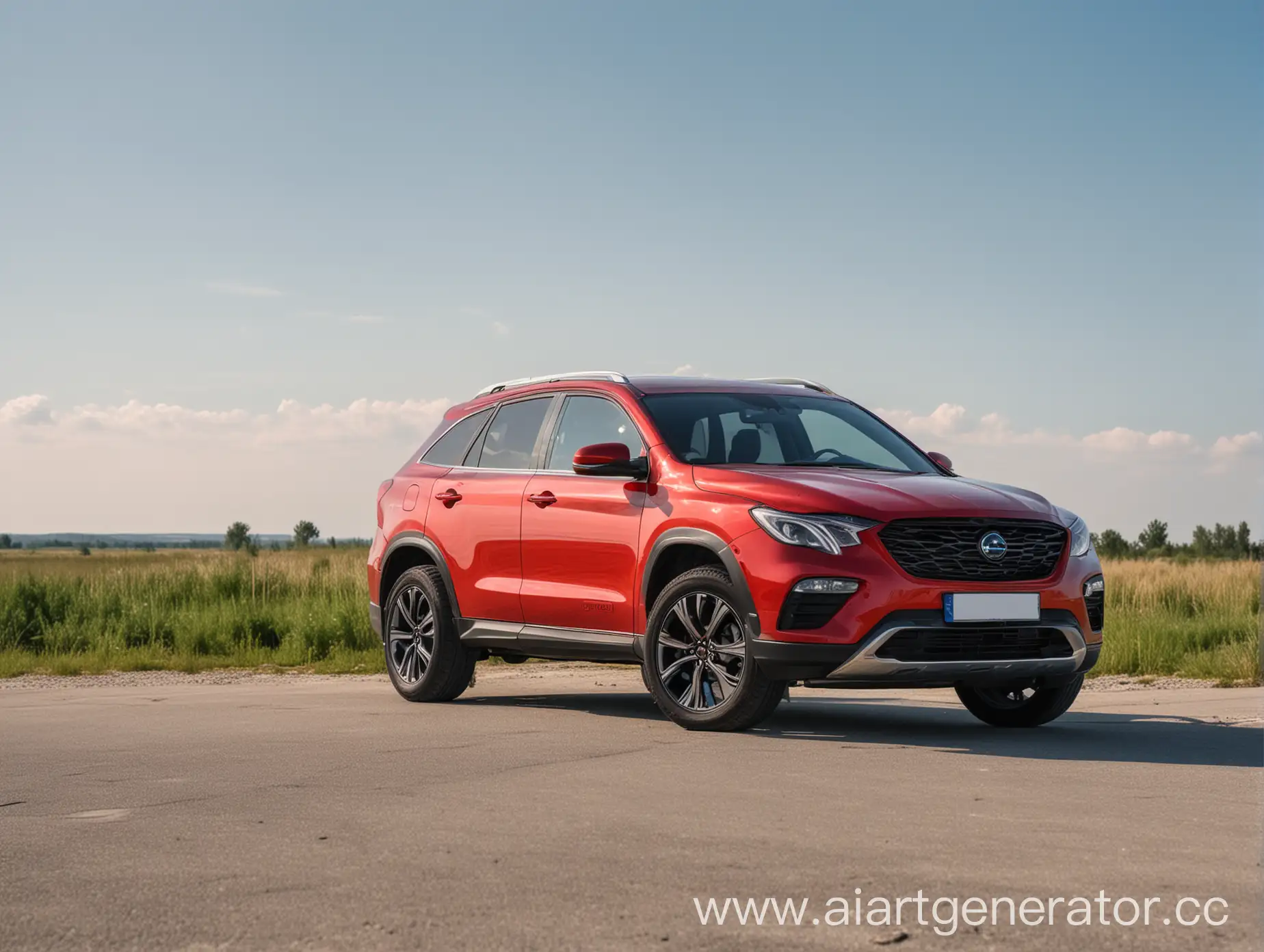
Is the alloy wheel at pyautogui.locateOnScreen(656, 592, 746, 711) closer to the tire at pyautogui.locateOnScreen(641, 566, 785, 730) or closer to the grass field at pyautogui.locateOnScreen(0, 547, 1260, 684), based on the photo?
the tire at pyautogui.locateOnScreen(641, 566, 785, 730)

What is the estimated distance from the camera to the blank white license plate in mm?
7844

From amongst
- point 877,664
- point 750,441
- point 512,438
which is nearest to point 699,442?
point 750,441

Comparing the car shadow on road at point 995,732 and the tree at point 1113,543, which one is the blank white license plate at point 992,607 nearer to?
the car shadow on road at point 995,732

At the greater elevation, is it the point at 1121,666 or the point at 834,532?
the point at 834,532

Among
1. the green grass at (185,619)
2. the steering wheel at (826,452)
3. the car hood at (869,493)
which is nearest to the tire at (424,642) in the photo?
the car hood at (869,493)

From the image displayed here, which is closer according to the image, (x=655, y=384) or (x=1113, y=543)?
(x=655, y=384)

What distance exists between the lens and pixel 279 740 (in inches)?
326

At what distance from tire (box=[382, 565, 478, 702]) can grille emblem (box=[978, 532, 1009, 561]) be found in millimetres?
3681

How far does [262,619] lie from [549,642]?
9.15 m

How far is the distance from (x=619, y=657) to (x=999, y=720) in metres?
2.23

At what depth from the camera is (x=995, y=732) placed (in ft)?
28.8

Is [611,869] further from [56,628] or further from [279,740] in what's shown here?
[56,628]

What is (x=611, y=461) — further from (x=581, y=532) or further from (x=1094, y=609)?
(x=1094, y=609)

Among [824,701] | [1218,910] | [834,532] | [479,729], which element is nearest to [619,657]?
[479,729]
